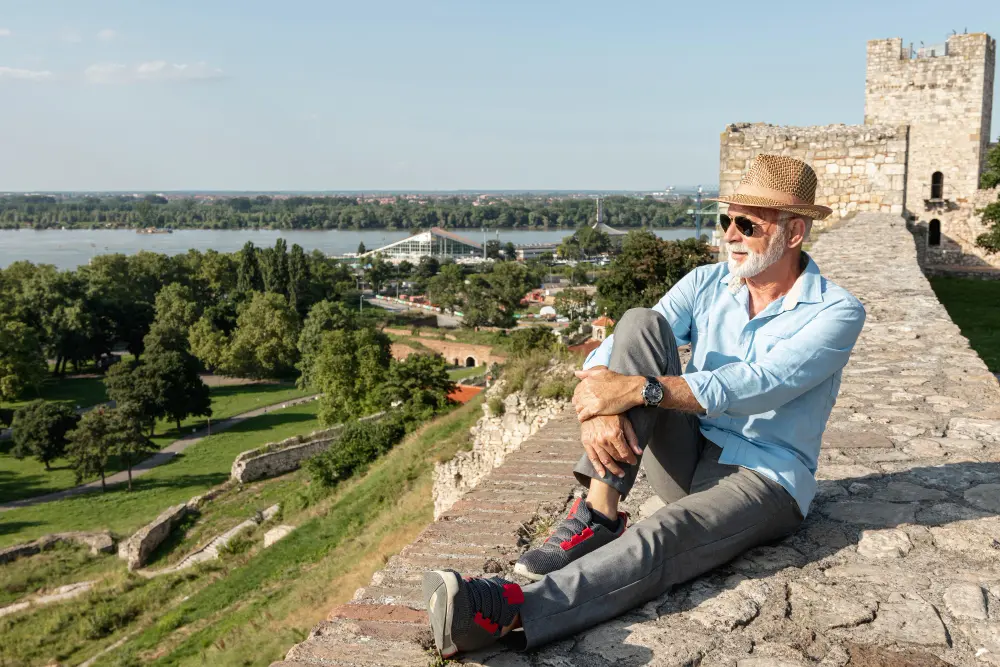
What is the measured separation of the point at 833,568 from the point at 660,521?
0.56 meters

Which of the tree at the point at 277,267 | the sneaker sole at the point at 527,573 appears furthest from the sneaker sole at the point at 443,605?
the tree at the point at 277,267

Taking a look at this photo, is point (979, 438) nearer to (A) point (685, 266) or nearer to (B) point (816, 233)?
(B) point (816, 233)

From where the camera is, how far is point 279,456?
72.3 feet

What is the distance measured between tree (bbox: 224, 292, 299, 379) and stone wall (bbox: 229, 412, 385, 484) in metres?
21.6

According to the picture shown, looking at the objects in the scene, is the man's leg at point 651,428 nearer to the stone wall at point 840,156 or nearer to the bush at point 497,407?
the bush at point 497,407

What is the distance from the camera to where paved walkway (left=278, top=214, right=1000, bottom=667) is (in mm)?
1948

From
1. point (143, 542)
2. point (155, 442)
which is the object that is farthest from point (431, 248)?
point (143, 542)

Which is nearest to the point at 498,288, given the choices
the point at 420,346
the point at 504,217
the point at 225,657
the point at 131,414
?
the point at 420,346

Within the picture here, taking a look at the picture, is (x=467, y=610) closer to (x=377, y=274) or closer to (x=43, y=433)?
(x=43, y=433)

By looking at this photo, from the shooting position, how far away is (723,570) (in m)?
2.33

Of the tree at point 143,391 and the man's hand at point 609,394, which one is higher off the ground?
the man's hand at point 609,394

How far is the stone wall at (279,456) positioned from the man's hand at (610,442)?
61.3ft

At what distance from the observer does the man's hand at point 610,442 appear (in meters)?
2.19

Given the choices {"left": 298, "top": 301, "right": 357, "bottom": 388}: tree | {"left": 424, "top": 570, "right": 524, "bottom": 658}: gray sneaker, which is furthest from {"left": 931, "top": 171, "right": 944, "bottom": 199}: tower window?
{"left": 298, "top": 301, "right": 357, "bottom": 388}: tree
